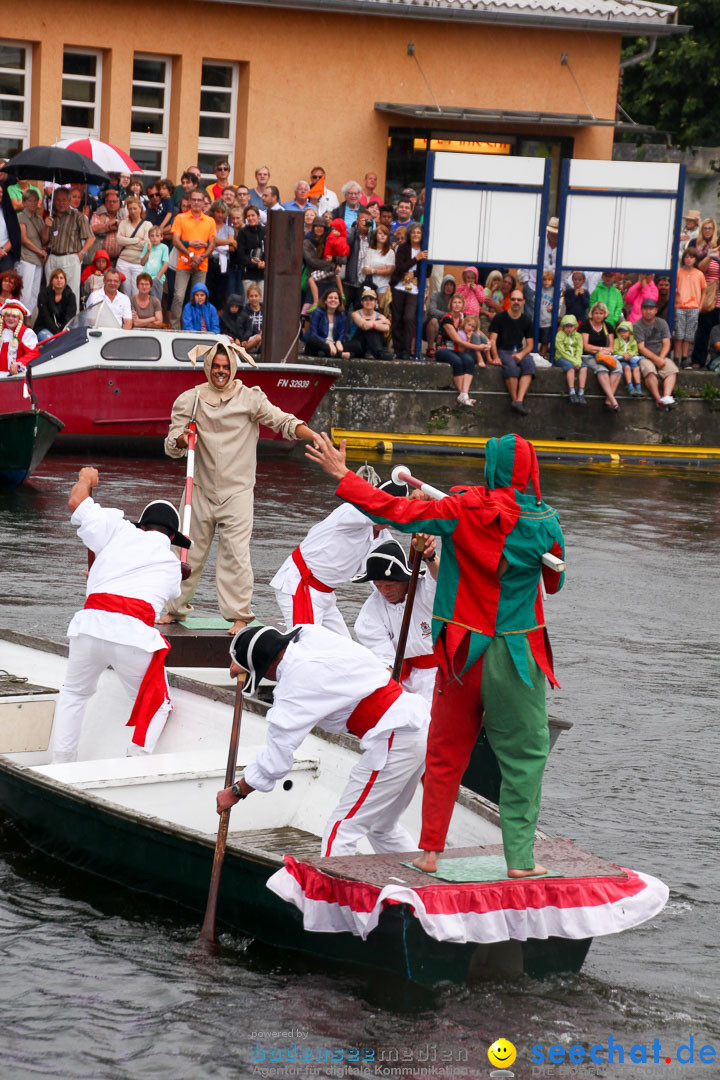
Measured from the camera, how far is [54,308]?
20906 mm

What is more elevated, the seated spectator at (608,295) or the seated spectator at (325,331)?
the seated spectator at (608,295)

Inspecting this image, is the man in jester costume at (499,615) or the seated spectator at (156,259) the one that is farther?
the seated spectator at (156,259)

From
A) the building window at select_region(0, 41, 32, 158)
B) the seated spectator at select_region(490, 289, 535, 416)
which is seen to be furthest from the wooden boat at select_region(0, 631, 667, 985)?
the building window at select_region(0, 41, 32, 158)

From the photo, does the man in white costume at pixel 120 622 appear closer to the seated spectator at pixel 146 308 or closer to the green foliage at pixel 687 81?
the seated spectator at pixel 146 308

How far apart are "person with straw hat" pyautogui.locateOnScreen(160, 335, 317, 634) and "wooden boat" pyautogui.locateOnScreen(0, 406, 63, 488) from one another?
6739mm

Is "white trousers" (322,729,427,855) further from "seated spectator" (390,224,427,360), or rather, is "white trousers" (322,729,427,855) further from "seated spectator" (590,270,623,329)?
"seated spectator" (590,270,623,329)

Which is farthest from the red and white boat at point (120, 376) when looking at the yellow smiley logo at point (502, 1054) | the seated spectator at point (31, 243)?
the yellow smiley logo at point (502, 1054)

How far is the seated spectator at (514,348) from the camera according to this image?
2356 centimetres

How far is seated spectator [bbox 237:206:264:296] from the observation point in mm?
21578

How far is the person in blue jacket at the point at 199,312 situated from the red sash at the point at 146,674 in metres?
12.9

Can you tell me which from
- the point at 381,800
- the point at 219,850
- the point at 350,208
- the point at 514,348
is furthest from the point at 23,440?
the point at 381,800

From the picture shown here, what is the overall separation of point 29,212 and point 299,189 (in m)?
4.13

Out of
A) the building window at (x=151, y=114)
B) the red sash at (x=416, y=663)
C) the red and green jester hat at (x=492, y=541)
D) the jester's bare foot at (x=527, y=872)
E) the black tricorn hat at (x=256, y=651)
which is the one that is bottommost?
the jester's bare foot at (x=527, y=872)

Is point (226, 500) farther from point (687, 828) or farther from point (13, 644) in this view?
point (687, 828)
